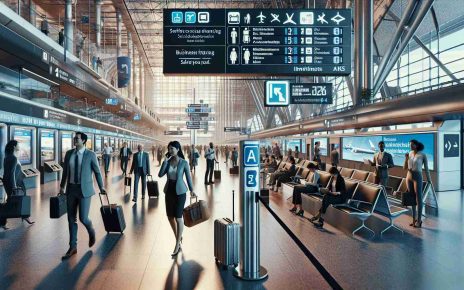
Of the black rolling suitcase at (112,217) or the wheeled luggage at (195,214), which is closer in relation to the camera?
the wheeled luggage at (195,214)

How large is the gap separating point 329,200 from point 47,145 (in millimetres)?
13856

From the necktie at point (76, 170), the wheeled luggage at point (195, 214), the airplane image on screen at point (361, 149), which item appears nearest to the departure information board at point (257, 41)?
the necktie at point (76, 170)

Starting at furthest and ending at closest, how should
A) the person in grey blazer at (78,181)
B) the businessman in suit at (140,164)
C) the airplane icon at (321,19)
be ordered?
the businessman in suit at (140,164) → the airplane icon at (321,19) → the person in grey blazer at (78,181)

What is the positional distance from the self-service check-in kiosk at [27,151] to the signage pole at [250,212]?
11.0 meters

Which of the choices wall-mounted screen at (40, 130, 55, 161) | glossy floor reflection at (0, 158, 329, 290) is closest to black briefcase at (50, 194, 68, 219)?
glossy floor reflection at (0, 158, 329, 290)

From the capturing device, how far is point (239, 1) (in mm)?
37656

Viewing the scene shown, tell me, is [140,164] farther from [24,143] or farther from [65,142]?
[65,142]

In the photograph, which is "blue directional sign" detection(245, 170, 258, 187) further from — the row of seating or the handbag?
the handbag

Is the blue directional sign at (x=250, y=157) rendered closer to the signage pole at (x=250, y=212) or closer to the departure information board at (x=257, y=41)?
the signage pole at (x=250, y=212)

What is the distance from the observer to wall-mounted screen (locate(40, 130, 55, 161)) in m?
16.1

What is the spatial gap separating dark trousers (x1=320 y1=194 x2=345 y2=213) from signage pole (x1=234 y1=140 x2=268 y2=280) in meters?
3.33

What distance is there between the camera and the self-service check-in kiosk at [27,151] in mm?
13375

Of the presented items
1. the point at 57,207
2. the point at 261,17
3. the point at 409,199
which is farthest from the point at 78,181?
the point at 409,199

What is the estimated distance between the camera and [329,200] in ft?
25.8
